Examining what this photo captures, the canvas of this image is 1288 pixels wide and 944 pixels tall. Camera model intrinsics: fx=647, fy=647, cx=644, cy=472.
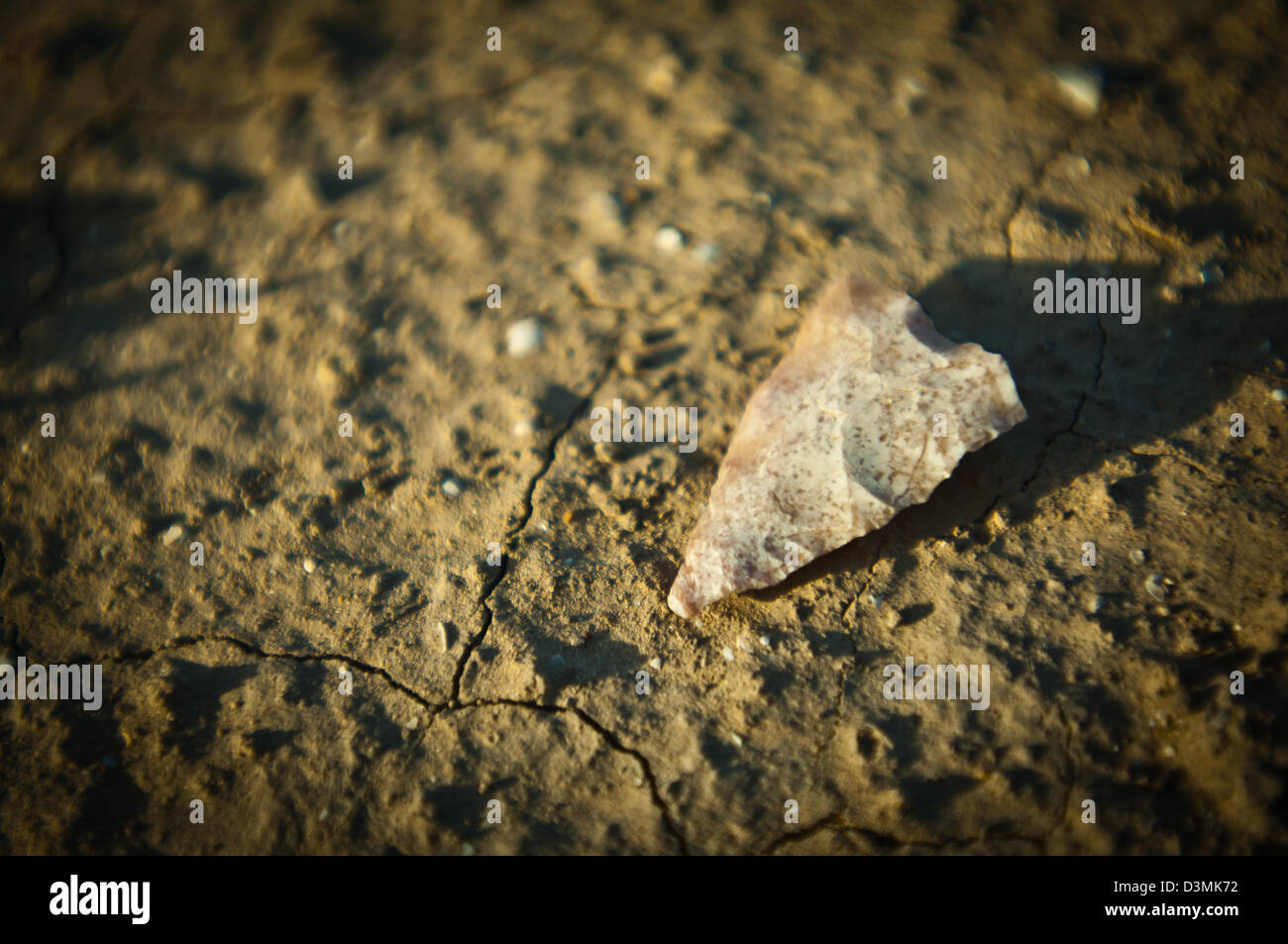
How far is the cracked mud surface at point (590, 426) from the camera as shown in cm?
189

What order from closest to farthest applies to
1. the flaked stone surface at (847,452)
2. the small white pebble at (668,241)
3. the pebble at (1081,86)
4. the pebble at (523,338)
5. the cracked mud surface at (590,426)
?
the cracked mud surface at (590,426), the flaked stone surface at (847,452), the pebble at (523,338), the small white pebble at (668,241), the pebble at (1081,86)

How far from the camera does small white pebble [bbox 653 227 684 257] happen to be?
264cm

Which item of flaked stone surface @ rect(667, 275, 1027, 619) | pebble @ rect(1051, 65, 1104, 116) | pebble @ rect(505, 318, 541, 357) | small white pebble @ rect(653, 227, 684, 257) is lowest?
flaked stone surface @ rect(667, 275, 1027, 619)

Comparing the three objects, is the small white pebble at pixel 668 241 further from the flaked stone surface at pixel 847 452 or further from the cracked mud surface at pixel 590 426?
the flaked stone surface at pixel 847 452

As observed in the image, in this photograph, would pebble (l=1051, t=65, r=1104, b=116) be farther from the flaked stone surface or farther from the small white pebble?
the small white pebble

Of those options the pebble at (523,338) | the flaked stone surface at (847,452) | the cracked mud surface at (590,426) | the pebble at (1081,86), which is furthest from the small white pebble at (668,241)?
the pebble at (1081,86)

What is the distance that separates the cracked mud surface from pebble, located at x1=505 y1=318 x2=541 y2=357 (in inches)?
1.8

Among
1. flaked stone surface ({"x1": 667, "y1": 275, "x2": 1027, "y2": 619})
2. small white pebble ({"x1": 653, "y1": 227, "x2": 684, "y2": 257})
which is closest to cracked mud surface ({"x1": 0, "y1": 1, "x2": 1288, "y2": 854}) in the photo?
small white pebble ({"x1": 653, "y1": 227, "x2": 684, "y2": 257})

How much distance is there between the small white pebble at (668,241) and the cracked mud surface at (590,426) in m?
0.04
